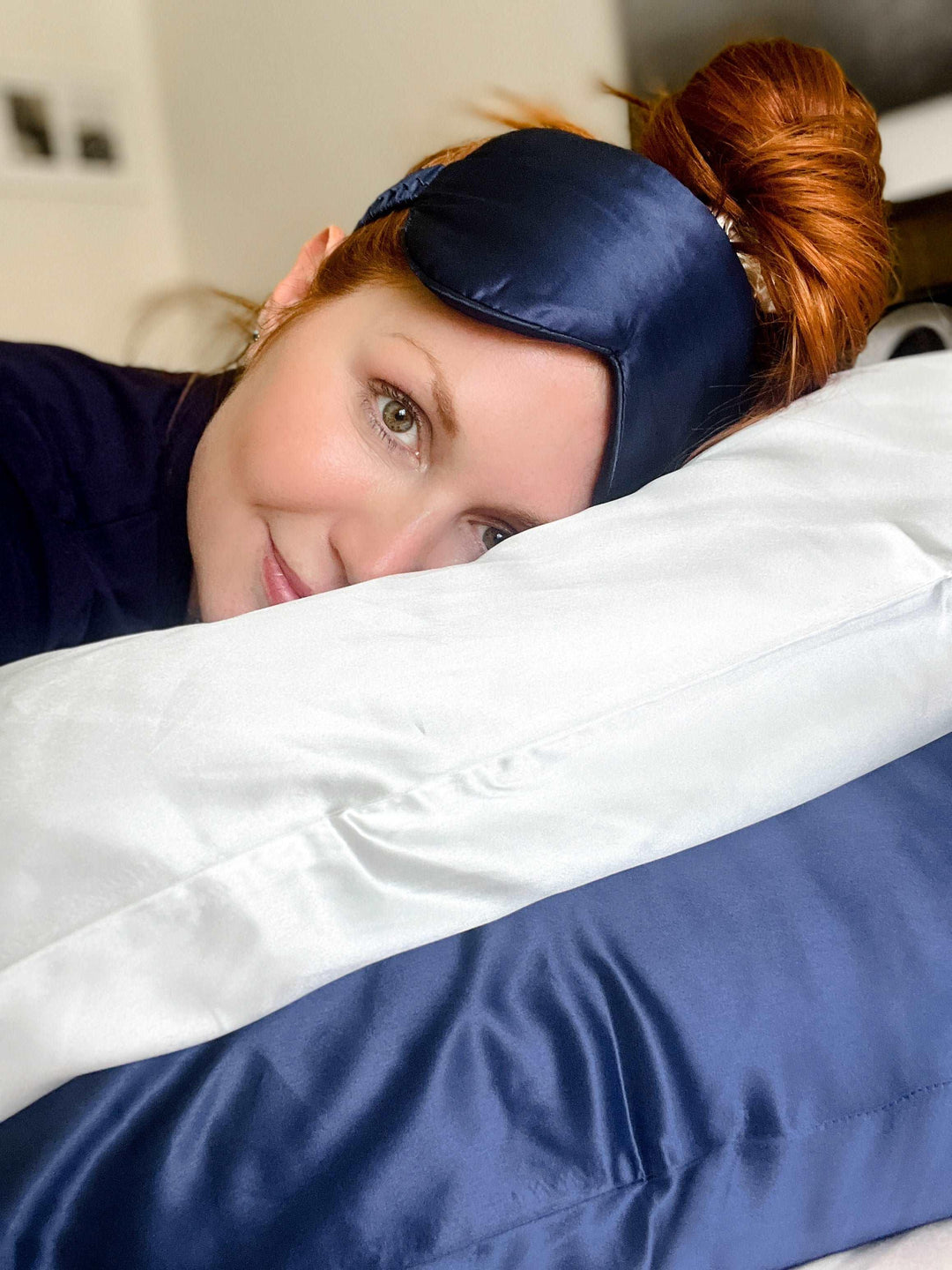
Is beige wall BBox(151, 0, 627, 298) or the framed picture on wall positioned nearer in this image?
beige wall BBox(151, 0, 627, 298)

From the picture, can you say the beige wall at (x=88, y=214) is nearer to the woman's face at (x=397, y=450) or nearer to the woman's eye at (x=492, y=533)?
the woman's face at (x=397, y=450)

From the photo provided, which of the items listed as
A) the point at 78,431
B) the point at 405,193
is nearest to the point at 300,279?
the point at 405,193

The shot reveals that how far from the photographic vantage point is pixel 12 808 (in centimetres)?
41

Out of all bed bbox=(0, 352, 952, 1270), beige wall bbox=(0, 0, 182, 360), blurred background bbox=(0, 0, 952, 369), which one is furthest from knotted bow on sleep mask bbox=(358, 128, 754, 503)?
beige wall bbox=(0, 0, 182, 360)

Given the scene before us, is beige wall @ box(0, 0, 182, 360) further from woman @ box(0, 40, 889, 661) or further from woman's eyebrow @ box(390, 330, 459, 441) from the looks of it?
woman's eyebrow @ box(390, 330, 459, 441)

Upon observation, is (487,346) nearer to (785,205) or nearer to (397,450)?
(397,450)

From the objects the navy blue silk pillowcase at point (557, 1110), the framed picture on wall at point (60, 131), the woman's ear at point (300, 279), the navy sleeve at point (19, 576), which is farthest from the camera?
the framed picture on wall at point (60, 131)

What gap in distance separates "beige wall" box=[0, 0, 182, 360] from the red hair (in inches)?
60.1

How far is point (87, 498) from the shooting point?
35.5 inches

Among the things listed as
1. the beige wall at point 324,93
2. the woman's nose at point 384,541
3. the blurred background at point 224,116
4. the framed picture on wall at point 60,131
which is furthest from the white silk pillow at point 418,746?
the framed picture on wall at point 60,131

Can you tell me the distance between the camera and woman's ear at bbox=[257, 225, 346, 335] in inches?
38.3

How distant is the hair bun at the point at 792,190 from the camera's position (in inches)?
33.5

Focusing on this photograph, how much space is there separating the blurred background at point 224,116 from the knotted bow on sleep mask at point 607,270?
79 centimetres

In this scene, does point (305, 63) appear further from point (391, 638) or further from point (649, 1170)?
point (649, 1170)
